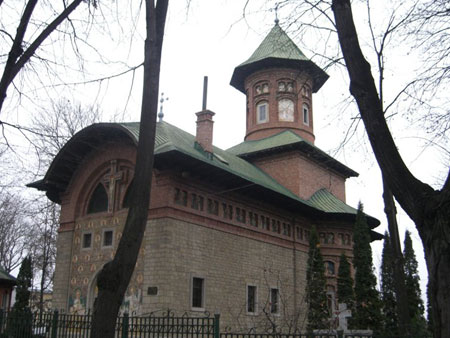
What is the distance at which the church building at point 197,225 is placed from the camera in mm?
15367

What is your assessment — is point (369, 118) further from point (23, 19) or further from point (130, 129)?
point (130, 129)

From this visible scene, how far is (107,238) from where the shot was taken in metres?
17.3

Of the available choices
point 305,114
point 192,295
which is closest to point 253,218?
point 192,295

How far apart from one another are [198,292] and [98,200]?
5433 mm

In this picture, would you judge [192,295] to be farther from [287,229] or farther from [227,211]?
[287,229]

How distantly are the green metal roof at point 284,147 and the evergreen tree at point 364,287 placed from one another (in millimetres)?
4105

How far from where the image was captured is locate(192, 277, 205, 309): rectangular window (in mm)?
15759

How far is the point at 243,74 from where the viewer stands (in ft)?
92.6

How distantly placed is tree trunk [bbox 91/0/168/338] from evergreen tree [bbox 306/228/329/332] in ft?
39.6

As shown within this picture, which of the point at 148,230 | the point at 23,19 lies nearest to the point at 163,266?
the point at 148,230

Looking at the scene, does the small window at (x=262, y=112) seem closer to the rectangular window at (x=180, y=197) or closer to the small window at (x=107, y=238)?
the rectangular window at (x=180, y=197)

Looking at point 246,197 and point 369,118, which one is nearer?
point 369,118

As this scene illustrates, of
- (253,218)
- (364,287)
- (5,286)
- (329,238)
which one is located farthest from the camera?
(5,286)

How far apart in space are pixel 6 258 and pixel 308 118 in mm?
27703
